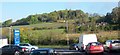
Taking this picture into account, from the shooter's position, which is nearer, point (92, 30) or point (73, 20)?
point (92, 30)

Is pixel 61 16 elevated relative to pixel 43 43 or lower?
elevated

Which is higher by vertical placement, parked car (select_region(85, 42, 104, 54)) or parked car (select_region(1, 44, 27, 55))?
parked car (select_region(85, 42, 104, 54))

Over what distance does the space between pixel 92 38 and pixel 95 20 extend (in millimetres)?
58751

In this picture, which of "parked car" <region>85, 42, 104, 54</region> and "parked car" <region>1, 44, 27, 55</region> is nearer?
"parked car" <region>85, 42, 104, 54</region>

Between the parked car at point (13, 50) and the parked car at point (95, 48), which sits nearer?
the parked car at point (95, 48)

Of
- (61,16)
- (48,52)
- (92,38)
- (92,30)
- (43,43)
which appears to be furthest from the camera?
(61,16)

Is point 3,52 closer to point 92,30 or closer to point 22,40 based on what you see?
point 22,40

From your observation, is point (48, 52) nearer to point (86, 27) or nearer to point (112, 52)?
point (112, 52)

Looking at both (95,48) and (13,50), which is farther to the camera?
(13,50)

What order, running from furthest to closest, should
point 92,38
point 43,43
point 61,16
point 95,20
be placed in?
1. point 61,16
2. point 95,20
3. point 43,43
4. point 92,38

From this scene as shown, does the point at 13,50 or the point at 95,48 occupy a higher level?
the point at 95,48

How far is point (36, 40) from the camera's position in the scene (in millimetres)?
72688

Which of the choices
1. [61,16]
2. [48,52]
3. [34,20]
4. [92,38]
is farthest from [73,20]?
[48,52]

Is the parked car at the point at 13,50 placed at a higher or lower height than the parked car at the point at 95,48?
lower
